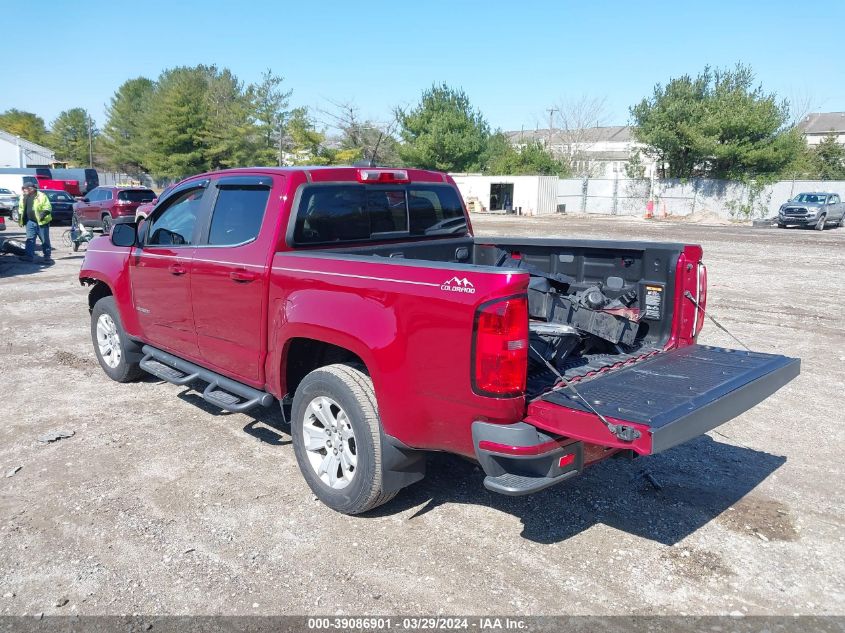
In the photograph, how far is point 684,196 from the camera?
42.3m

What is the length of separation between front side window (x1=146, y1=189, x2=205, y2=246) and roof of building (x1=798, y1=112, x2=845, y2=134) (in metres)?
96.7

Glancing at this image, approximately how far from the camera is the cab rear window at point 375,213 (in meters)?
4.45

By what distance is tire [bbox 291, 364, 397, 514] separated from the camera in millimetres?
3676

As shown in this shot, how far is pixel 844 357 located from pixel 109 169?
288ft

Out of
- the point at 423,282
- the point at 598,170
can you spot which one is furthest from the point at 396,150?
the point at 423,282

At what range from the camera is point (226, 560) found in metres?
3.59

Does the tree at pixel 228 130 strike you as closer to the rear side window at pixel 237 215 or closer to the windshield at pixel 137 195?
the windshield at pixel 137 195

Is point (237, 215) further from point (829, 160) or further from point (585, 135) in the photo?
point (585, 135)

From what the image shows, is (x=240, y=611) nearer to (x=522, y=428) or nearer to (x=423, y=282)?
(x=522, y=428)

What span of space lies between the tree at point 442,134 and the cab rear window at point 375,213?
46.8 m

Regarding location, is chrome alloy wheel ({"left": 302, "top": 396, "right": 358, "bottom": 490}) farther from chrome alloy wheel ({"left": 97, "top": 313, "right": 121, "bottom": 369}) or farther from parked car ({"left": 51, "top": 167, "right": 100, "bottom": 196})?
parked car ({"left": 51, "top": 167, "right": 100, "bottom": 196})

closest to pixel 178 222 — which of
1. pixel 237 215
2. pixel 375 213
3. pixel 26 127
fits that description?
pixel 237 215

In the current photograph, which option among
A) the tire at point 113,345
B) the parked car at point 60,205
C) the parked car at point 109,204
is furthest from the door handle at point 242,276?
the parked car at point 60,205

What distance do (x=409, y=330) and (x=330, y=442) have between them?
1.09m
